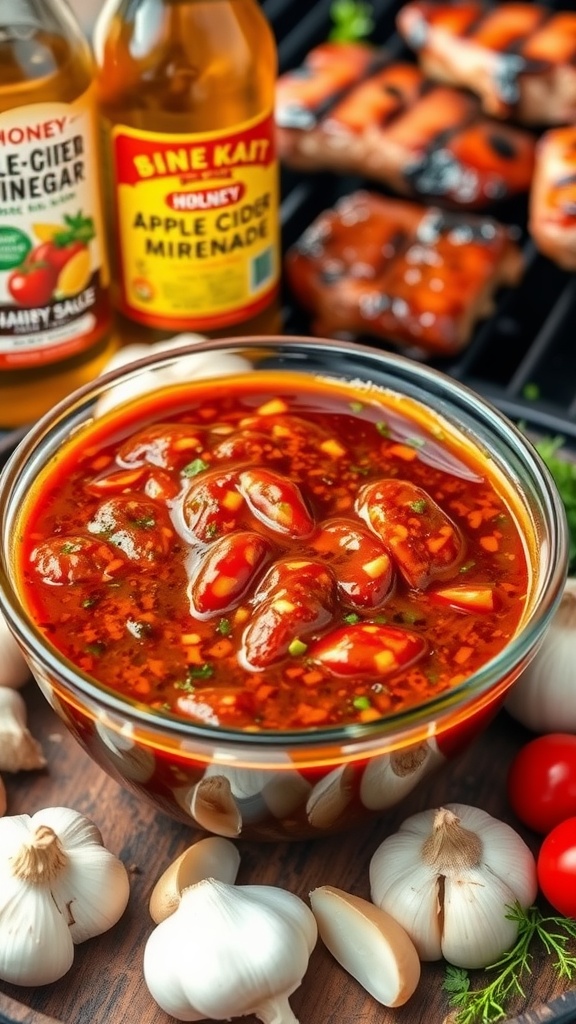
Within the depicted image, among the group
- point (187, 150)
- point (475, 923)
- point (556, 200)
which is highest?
point (187, 150)

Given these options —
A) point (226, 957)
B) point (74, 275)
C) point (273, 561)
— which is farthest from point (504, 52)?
point (226, 957)

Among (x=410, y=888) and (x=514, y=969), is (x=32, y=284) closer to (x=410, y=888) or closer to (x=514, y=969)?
(x=410, y=888)

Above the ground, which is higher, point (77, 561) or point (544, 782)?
point (77, 561)

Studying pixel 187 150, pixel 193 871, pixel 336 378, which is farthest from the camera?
pixel 187 150

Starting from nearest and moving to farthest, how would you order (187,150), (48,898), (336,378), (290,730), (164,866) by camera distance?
(290,730), (48,898), (164,866), (336,378), (187,150)

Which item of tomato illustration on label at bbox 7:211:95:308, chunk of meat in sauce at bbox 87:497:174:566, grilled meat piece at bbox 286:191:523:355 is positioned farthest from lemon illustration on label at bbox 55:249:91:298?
chunk of meat in sauce at bbox 87:497:174:566

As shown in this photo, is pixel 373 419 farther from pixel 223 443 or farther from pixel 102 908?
pixel 102 908
